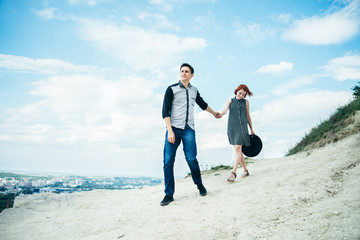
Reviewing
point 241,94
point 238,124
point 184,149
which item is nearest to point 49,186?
point 184,149

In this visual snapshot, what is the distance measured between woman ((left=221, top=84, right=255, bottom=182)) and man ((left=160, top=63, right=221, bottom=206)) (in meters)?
1.36

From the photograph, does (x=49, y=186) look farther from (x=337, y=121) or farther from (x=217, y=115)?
(x=337, y=121)

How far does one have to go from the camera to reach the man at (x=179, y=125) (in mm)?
4480

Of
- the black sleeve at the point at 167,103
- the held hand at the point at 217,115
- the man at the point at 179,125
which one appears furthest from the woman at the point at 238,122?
the black sleeve at the point at 167,103

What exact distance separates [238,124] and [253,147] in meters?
0.75

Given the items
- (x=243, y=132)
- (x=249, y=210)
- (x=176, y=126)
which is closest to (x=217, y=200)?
(x=249, y=210)

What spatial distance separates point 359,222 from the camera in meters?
2.27

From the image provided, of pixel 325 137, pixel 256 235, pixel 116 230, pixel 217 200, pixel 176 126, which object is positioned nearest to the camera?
pixel 256 235

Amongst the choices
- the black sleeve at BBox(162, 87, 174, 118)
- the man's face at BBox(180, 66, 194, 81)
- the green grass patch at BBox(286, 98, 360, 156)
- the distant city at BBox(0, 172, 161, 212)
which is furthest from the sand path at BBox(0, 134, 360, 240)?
the green grass patch at BBox(286, 98, 360, 156)

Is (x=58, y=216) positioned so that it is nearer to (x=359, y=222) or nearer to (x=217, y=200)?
(x=217, y=200)

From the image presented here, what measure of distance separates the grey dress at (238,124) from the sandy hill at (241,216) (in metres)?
1.15

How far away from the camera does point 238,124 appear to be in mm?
5598

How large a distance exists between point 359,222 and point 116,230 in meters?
3.16

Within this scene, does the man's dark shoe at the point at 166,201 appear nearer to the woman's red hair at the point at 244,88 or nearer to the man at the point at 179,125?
the man at the point at 179,125
